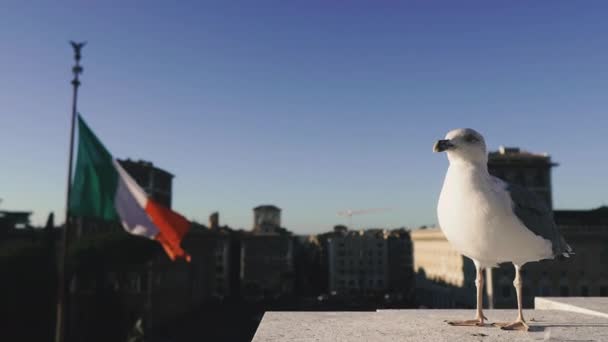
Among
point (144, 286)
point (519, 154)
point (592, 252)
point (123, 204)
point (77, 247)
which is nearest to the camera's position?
point (123, 204)

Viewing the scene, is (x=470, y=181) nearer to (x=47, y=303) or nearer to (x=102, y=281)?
(x=47, y=303)

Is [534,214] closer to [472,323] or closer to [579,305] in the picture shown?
[472,323]

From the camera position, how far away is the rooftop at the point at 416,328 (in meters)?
5.00

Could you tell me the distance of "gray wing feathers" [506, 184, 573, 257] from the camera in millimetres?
5262

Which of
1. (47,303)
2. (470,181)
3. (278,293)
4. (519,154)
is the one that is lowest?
(278,293)

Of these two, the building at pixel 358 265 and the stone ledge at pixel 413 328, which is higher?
the stone ledge at pixel 413 328

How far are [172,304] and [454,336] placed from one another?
209 ft

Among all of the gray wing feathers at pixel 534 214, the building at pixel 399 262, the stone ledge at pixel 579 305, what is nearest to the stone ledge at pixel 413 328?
the stone ledge at pixel 579 305

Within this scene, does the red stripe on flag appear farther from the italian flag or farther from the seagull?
the seagull

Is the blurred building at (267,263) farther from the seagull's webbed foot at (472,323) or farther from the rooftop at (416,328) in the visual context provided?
the seagull's webbed foot at (472,323)

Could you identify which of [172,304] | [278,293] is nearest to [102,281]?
[172,304]

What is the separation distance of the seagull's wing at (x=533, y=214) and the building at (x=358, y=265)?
108 meters

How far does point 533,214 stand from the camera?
17.4ft

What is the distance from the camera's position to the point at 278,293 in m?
103
